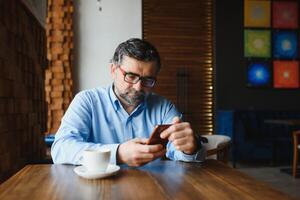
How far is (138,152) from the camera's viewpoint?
1191 mm

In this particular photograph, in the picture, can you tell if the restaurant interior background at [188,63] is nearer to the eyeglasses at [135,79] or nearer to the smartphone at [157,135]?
the eyeglasses at [135,79]

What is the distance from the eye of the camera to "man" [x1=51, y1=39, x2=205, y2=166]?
1.46 m

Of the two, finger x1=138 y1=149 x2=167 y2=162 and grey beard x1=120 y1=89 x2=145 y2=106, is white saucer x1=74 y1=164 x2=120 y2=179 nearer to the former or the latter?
finger x1=138 y1=149 x2=167 y2=162

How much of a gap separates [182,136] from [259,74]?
518cm

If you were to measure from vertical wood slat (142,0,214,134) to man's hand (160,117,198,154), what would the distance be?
434 cm

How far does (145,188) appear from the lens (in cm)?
96

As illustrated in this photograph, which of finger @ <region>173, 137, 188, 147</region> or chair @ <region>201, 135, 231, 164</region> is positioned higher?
finger @ <region>173, 137, 188, 147</region>

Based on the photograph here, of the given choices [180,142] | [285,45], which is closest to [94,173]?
[180,142]

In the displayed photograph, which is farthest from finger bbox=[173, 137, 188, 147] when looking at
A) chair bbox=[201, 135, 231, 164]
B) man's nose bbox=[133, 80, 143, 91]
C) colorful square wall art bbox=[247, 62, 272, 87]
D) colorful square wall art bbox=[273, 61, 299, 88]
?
colorful square wall art bbox=[273, 61, 299, 88]

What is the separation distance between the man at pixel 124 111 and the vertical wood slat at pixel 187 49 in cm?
393

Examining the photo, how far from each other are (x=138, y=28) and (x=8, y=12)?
4.10 m

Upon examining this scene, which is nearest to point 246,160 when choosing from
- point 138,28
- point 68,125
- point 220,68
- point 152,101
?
point 220,68

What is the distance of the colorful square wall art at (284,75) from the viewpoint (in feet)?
20.1

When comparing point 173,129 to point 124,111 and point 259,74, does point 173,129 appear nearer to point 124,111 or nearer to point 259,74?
point 124,111
